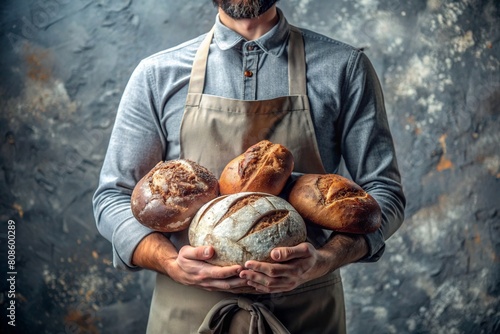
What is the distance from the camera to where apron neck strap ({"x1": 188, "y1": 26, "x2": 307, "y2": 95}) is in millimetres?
1695

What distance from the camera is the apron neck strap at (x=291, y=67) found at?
1.70 meters

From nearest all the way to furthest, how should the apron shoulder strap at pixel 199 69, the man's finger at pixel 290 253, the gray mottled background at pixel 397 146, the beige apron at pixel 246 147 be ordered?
the man's finger at pixel 290 253, the beige apron at pixel 246 147, the apron shoulder strap at pixel 199 69, the gray mottled background at pixel 397 146

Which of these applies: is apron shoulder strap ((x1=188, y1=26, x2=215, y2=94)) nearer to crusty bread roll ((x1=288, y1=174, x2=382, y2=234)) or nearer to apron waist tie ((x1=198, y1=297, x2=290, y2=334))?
crusty bread roll ((x1=288, y1=174, x2=382, y2=234))

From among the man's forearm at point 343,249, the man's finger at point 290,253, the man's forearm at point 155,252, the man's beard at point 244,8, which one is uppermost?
the man's beard at point 244,8

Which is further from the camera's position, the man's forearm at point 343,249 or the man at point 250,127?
the man at point 250,127

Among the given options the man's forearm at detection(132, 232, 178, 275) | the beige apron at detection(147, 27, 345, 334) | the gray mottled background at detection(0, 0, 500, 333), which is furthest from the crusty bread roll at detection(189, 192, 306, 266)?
the gray mottled background at detection(0, 0, 500, 333)

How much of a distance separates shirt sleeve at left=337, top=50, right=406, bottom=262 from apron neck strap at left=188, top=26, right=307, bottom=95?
120 mm

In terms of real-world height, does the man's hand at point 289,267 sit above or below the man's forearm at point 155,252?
above

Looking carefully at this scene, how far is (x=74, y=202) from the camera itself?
280 centimetres

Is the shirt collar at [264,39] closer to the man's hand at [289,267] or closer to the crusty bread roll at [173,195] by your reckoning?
the crusty bread roll at [173,195]

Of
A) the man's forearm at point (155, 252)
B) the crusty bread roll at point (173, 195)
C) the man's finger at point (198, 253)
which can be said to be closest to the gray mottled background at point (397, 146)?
the man's forearm at point (155, 252)

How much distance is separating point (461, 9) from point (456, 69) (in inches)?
10.1

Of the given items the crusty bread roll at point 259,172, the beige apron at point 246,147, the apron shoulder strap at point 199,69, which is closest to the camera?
the crusty bread roll at point 259,172

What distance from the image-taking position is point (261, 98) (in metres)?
1.69
